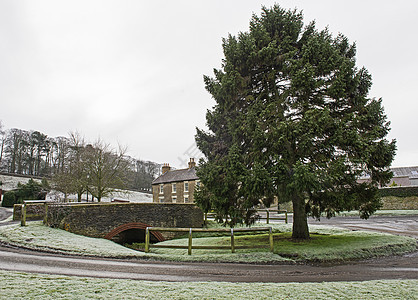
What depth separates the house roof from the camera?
40969 millimetres

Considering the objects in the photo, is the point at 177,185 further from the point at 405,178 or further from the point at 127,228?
the point at 405,178

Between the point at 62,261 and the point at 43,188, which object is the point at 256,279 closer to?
the point at 62,261

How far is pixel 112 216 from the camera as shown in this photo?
18266 mm

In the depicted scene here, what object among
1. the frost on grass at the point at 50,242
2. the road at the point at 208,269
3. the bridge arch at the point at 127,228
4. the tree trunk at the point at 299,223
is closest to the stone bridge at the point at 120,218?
the bridge arch at the point at 127,228

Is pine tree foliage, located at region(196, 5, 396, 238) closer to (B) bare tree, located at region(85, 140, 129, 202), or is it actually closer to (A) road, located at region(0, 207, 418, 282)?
(A) road, located at region(0, 207, 418, 282)

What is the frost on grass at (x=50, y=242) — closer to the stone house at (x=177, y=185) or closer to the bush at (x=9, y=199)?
the bush at (x=9, y=199)

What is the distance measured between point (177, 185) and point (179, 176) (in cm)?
147

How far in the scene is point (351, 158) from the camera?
1112cm

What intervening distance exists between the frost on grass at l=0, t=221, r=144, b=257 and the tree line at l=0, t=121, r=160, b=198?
47.3ft

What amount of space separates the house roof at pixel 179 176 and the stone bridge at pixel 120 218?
18.0 m

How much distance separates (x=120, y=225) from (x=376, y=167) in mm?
15836

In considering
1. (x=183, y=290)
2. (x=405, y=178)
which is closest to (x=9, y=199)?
(x=183, y=290)

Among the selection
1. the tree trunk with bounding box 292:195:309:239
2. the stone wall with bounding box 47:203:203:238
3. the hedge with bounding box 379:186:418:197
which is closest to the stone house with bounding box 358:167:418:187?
the hedge with bounding box 379:186:418:197

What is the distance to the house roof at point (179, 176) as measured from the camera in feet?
134
